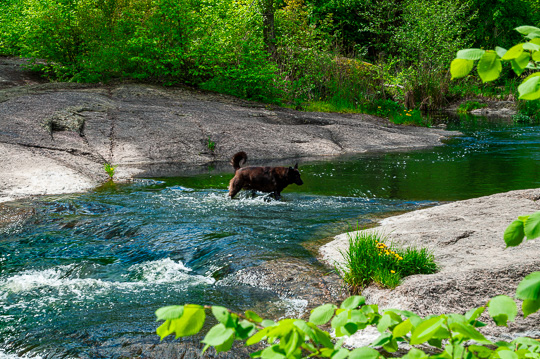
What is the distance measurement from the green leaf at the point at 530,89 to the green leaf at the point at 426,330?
71cm

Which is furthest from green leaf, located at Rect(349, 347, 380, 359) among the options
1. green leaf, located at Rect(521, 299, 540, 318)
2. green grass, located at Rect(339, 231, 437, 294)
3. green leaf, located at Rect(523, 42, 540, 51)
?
green grass, located at Rect(339, 231, 437, 294)

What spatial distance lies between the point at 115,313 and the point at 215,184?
7.08m

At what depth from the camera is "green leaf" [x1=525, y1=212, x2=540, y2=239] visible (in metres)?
1.39

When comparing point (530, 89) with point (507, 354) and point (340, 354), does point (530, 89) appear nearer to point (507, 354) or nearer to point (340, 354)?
point (507, 354)

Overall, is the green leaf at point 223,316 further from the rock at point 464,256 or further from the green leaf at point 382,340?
the rock at point 464,256

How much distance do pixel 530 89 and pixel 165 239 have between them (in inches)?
245

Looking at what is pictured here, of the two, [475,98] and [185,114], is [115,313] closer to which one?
[185,114]

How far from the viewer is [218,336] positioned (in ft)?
4.26

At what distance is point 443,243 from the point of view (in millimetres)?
Result: 5914

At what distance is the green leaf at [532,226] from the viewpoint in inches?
54.6

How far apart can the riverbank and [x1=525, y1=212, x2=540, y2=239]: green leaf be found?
32.6 ft

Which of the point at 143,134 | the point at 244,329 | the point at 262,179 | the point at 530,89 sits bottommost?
the point at 262,179

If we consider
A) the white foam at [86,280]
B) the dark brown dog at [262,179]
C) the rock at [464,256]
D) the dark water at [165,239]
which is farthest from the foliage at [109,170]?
the rock at [464,256]

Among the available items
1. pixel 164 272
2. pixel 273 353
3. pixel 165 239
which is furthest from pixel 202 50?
pixel 273 353
